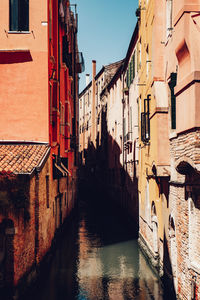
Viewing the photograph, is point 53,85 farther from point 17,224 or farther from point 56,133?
point 17,224

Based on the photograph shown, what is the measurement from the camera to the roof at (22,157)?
1138 centimetres

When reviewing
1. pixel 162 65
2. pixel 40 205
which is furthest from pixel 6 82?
pixel 162 65

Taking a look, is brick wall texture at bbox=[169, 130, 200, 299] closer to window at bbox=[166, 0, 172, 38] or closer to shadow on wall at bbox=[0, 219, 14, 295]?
window at bbox=[166, 0, 172, 38]

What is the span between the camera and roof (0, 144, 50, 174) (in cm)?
1138

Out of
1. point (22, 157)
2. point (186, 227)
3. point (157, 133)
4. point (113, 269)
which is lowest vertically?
point (113, 269)

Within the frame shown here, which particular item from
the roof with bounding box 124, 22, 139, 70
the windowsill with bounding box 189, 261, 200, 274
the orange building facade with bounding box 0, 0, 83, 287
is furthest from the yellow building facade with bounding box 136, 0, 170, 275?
the orange building facade with bounding box 0, 0, 83, 287

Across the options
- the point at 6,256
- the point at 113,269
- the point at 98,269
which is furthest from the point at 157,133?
the point at 98,269

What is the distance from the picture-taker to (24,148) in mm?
13883

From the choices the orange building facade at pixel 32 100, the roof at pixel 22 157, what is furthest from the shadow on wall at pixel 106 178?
the roof at pixel 22 157

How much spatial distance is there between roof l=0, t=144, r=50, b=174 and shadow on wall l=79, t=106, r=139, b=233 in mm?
8054

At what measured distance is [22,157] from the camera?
1265 cm

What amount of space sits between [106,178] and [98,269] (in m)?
24.6

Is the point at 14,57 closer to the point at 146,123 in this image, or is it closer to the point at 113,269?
the point at 146,123

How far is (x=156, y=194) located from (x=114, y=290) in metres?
3.46
